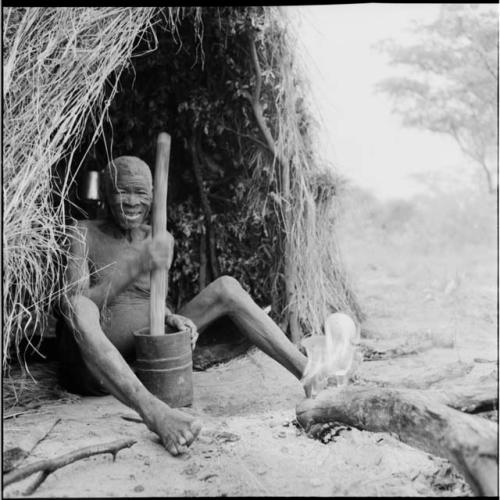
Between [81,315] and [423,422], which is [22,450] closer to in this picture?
[81,315]

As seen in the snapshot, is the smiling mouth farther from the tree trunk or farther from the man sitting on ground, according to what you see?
the tree trunk

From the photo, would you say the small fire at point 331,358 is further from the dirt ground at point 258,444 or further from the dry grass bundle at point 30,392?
the dry grass bundle at point 30,392

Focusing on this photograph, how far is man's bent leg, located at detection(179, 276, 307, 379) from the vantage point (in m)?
2.99

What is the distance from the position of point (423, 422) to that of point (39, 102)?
2237 mm

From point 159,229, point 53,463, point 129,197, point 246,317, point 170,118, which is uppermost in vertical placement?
point 170,118

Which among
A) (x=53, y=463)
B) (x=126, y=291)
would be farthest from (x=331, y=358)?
(x=53, y=463)

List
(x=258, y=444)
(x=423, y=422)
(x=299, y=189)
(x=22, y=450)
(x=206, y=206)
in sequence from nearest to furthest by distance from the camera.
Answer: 1. (x=423, y=422)
2. (x=22, y=450)
3. (x=258, y=444)
4. (x=299, y=189)
5. (x=206, y=206)

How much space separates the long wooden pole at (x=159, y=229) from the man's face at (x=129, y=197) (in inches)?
5.1

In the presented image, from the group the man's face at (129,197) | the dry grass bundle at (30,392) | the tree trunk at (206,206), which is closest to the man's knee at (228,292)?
the man's face at (129,197)

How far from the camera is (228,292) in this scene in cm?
313

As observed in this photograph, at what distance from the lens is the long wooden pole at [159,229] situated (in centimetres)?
288

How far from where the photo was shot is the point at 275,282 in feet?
13.4

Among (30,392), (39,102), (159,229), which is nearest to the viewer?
(39,102)

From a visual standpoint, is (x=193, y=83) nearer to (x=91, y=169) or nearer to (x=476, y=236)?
(x=91, y=169)
